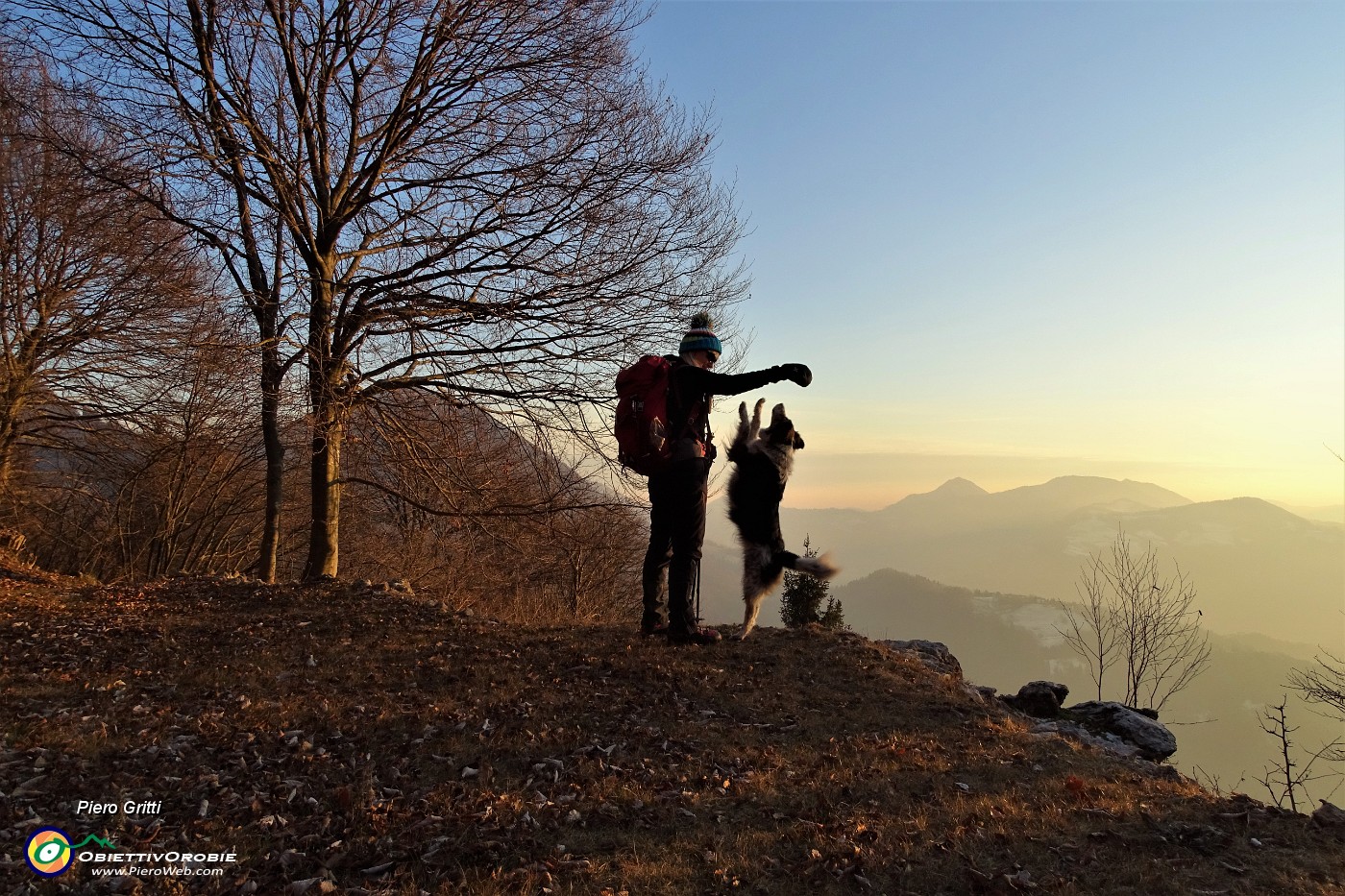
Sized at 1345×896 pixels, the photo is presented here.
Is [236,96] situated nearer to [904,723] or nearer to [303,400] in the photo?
[303,400]

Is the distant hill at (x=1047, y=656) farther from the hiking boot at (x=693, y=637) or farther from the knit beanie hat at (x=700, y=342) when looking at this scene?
the knit beanie hat at (x=700, y=342)

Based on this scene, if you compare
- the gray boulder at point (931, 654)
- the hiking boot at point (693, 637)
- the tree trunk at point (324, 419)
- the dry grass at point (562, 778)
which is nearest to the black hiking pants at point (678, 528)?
the hiking boot at point (693, 637)

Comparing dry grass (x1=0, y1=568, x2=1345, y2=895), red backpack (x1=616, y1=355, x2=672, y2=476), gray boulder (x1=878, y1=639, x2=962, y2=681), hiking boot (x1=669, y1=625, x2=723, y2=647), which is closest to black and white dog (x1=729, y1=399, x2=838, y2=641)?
hiking boot (x1=669, y1=625, x2=723, y2=647)

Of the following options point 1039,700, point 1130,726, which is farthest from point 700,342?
point 1130,726

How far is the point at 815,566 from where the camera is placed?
20.5 feet

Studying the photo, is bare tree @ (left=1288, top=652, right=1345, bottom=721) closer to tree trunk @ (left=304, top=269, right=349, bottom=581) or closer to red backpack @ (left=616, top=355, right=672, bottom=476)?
red backpack @ (left=616, top=355, right=672, bottom=476)

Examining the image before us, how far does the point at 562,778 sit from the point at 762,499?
10.5 feet

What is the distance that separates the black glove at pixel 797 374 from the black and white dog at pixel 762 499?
0.98m

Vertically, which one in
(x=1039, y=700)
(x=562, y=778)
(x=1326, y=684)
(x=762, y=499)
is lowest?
(x=1326, y=684)

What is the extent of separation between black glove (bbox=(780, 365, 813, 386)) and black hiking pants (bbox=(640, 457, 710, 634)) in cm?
114

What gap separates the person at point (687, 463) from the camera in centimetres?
589

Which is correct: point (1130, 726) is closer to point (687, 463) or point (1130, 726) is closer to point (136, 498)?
point (687, 463)

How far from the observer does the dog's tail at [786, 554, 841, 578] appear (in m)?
6.20

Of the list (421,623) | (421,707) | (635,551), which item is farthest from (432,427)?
(635,551)
